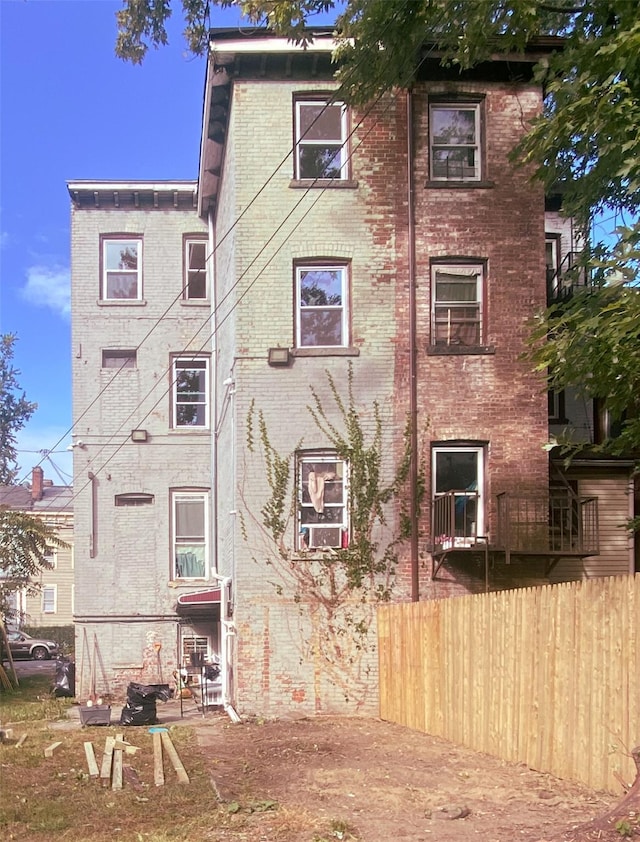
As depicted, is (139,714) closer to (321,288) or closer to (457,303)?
(321,288)

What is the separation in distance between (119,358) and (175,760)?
12237 millimetres

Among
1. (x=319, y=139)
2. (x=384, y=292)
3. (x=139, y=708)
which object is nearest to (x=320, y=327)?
(x=384, y=292)

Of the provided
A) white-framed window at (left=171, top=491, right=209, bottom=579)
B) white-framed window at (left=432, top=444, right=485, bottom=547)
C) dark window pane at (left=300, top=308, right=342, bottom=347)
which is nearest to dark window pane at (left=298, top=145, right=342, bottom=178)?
dark window pane at (left=300, top=308, right=342, bottom=347)

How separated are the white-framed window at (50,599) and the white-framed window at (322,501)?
3219cm

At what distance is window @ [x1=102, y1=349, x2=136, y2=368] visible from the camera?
20.2m

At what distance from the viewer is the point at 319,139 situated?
14.6m

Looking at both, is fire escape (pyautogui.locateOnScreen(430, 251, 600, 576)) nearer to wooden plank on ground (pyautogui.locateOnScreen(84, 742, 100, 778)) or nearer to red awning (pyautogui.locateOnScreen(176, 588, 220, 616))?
red awning (pyautogui.locateOnScreen(176, 588, 220, 616))

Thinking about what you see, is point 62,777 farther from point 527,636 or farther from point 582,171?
point 582,171

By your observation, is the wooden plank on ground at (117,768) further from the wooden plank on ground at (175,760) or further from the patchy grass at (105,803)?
the wooden plank on ground at (175,760)

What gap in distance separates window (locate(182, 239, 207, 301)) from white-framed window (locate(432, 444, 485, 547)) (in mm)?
8671

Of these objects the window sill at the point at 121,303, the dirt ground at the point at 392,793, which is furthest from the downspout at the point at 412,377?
the window sill at the point at 121,303

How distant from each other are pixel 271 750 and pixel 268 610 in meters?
3.16

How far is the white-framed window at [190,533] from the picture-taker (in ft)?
63.8

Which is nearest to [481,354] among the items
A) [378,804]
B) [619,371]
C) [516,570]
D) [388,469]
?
[388,469]
